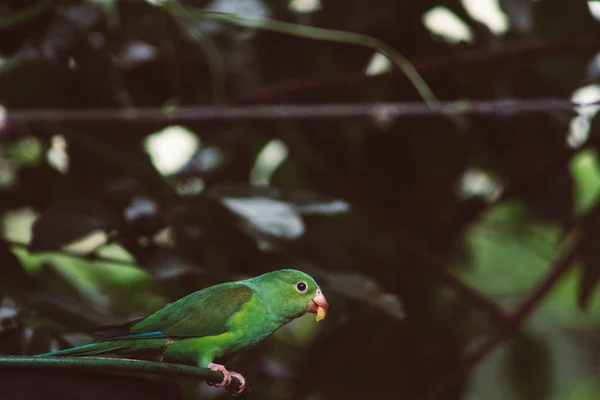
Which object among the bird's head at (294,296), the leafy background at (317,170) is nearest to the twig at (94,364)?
the bird's head at (294,296)

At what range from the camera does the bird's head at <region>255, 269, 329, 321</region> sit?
635 millimetres

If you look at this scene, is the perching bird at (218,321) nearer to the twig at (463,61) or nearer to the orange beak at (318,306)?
the orange beak at (318,306)

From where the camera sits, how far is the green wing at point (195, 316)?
2.05 ft

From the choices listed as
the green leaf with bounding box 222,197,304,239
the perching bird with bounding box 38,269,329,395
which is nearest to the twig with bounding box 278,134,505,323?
the green leaf with bounding box 222,197,304,239

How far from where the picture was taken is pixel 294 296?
64 cm

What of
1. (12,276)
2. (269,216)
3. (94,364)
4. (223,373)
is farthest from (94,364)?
(269,216)

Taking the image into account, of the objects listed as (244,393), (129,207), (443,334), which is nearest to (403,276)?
(443,334)

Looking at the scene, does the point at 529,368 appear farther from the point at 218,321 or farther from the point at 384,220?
the point at 218,321

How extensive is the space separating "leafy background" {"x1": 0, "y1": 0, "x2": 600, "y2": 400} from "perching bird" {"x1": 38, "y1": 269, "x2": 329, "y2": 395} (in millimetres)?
663

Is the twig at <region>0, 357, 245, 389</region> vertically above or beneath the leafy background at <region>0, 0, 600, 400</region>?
above

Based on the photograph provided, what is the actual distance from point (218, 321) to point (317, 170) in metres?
1.48

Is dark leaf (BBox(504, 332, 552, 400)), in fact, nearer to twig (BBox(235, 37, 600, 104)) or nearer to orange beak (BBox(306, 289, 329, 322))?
twig (BBox(235, 37, 600, 104))

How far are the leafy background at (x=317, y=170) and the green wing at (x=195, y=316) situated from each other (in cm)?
67

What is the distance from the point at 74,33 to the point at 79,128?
172mm
